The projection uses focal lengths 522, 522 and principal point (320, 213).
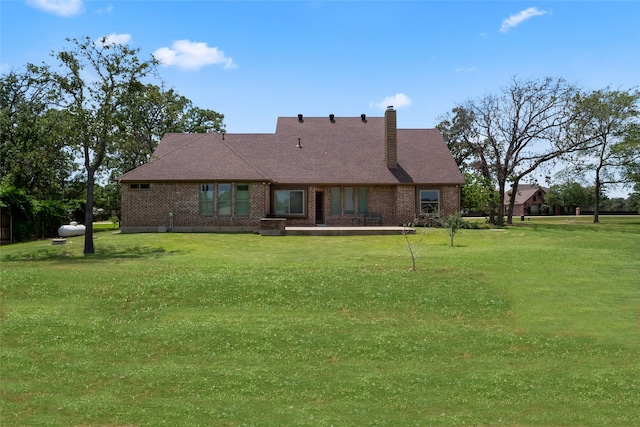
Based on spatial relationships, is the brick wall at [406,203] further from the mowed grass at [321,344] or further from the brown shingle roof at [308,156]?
the mowed grass at [321,344]

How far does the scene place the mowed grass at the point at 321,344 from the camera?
7391 millimetres

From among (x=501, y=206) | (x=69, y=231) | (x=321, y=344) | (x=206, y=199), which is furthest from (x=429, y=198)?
(x=321, y=344)

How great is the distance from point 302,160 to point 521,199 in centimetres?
7555

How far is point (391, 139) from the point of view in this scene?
33.8 m

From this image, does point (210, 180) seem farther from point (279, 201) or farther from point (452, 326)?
point (452, 326)

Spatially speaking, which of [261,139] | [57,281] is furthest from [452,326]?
[261,139]

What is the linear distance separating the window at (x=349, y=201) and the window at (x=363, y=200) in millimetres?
385

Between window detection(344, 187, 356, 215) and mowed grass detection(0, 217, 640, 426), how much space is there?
1560 centimetres

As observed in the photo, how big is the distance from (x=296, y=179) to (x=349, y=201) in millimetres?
3605

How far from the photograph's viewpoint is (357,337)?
9.96 m

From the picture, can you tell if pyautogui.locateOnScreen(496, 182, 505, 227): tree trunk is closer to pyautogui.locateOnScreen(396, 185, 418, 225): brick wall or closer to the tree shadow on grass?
pyautogui.locateOnScreen(396, 185, 418, 225): brick wall

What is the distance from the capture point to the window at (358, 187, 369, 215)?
1277 inches

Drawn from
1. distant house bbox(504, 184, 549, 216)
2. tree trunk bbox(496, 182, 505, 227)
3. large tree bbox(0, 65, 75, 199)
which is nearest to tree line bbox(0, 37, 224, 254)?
large tree bbox(0, 65, 75, 199)

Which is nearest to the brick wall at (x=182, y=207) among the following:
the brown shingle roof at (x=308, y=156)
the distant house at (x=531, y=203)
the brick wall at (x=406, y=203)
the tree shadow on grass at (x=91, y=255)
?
the brown shingle roof at (x=308, y=156)
